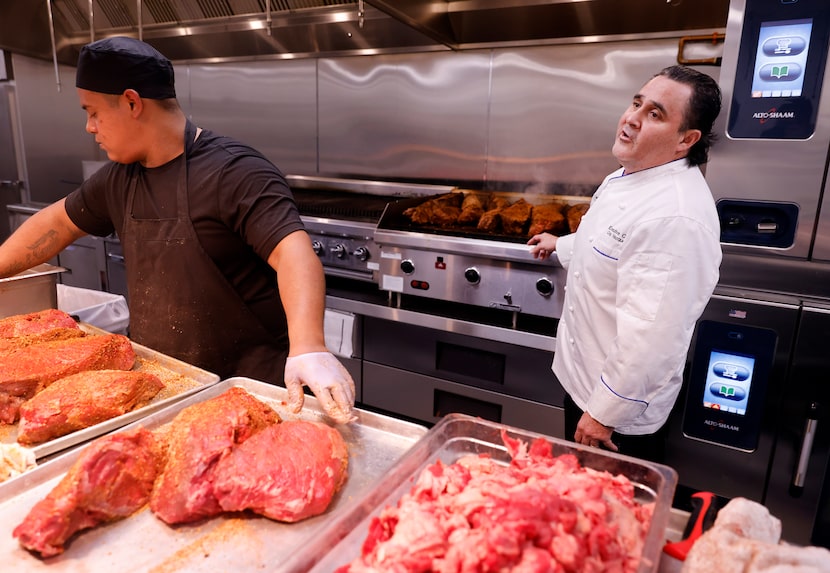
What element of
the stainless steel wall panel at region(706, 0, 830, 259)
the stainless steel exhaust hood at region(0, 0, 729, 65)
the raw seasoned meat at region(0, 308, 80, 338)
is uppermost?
the stainless steel exhaust hood at region(0, 0, 729, 65)

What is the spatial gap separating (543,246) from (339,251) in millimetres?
1229

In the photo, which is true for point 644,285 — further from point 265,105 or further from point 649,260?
point 265,105

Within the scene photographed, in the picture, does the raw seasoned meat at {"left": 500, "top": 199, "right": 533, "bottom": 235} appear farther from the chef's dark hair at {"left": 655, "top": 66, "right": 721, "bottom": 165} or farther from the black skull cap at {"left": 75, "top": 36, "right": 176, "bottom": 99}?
the black skull cap at {"left": 75, "top": 36, "right": 176, "bottom": 99}

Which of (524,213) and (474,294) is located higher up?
(524,213)

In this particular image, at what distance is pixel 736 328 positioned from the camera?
7.40 ft

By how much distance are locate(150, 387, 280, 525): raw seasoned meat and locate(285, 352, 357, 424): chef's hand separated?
0.11 m

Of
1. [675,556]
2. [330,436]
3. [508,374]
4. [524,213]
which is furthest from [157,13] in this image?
[675,556]

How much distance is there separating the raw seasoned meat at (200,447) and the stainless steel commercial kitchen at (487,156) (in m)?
1.69

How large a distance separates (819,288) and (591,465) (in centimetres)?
173

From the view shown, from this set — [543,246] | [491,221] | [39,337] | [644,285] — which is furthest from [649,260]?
[39,337]

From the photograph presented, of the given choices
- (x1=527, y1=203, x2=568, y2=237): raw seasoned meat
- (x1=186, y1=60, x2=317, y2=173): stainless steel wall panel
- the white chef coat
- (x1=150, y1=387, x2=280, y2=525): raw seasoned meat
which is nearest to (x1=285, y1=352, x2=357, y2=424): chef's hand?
(x1=150, y1=387, x2=280, y2=525): raw seasoned meat

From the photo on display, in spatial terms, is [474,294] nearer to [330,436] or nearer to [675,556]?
[330,436]

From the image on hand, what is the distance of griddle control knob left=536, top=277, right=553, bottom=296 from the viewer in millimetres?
2613

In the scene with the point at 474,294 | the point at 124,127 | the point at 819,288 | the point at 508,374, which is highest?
the point at 124,127
